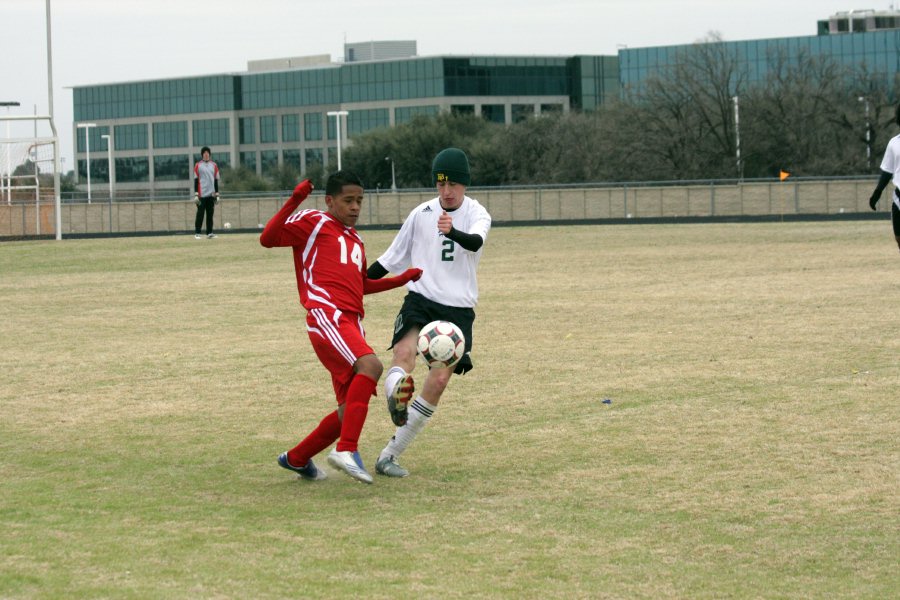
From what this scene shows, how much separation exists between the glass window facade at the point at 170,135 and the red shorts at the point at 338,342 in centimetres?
11981

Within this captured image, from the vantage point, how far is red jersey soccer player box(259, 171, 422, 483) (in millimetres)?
7223

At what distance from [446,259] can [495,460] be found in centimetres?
119

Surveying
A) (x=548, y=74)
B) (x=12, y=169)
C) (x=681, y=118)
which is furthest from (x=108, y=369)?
(x=548, y=74)

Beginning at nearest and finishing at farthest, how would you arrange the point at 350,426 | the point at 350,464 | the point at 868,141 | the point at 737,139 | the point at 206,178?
the point at 350,464, the point at 350,426, the point at 206,178, the point at 868,141, the point at 737,139

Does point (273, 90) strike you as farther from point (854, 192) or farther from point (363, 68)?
point (854, 192)

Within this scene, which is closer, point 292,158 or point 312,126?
point 312,126

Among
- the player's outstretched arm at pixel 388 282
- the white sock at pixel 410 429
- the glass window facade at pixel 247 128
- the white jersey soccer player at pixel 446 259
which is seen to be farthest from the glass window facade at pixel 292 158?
the white sock at pixel 410 429

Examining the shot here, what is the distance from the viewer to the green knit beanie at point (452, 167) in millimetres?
7867

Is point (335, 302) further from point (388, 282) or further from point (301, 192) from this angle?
point (301, 192)

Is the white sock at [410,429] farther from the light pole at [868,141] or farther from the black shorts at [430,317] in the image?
the light pole at [868,141]

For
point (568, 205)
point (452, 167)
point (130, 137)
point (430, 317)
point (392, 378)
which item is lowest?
point (392, 378)

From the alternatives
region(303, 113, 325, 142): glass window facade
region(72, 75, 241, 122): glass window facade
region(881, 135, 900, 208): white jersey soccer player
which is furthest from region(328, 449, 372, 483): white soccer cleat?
region(72, 75, 241, 122): glass window facade

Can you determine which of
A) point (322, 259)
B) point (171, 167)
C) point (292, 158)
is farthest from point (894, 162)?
point (171, 167)

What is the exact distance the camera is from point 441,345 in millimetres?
7605
